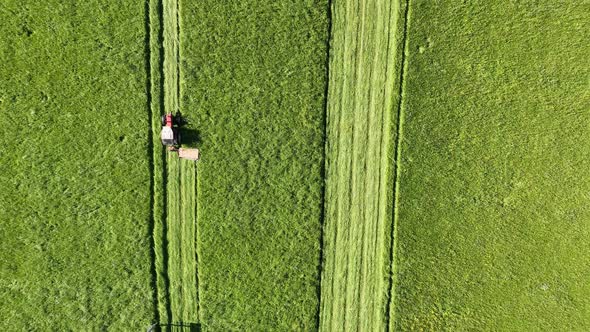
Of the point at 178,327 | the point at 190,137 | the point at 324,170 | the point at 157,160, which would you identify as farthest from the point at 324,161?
the point at 178,327

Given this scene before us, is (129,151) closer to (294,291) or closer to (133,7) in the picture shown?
(133,7)

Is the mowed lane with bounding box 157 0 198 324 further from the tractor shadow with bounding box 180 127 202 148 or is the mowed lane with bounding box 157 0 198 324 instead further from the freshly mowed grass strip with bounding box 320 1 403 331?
the freshly mowed grass strip with bounding box 320 1 403 331

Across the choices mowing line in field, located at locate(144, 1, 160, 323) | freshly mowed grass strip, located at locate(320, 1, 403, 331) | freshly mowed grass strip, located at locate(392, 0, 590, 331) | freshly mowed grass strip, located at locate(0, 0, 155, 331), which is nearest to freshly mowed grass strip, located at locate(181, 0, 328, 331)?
freshly mowed grass strip, located at locate(320, 1, 403, 331)

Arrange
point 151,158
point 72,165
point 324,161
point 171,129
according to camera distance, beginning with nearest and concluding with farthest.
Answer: point 171,129 < point 72,165 < point 151,158 < point 324,161

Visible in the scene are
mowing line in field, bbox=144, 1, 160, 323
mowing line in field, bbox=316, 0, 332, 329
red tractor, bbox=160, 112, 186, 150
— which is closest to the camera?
red tractor, bbox=160, 112, 186, 150

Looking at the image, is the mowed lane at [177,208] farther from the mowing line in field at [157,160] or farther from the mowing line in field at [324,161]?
the mowing line in field at [324,161]

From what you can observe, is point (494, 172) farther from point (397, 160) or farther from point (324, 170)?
point (324, 170)

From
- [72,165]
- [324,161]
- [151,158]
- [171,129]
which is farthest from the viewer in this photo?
[324,161]

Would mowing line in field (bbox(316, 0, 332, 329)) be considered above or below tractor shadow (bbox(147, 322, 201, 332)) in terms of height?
above
